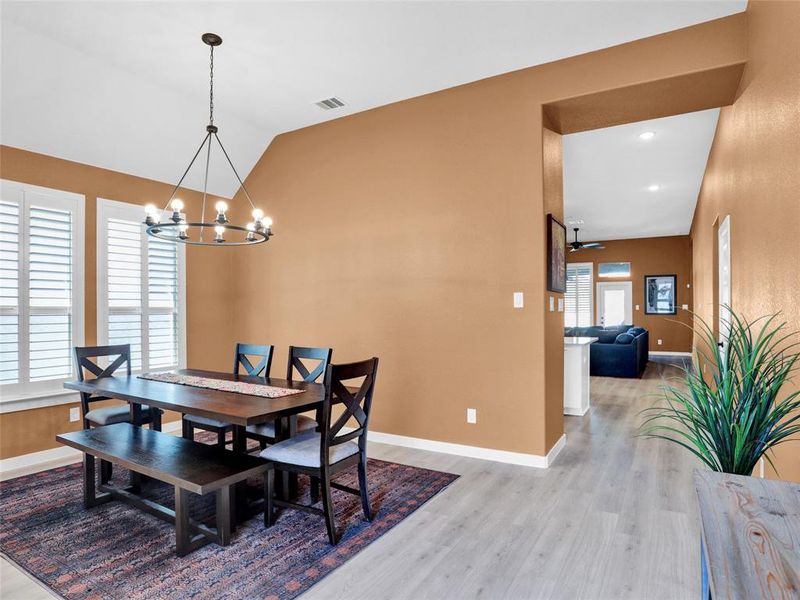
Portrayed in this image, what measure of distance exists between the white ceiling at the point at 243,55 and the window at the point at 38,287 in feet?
1.58

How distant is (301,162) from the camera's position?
4926mm

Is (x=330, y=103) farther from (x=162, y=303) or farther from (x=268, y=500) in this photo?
(x=268, y=500)

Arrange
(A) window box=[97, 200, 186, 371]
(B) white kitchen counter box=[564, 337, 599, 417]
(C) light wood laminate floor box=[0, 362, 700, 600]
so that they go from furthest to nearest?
(B) white kitchen counter box=[564, 337, 599, 417] < (A) window box=[97, 200, 186, 371] < (C) light wood laminate floor box=[0, 362, 700, 600]

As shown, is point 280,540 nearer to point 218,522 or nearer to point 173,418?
point 218,522

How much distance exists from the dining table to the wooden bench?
0.23 m

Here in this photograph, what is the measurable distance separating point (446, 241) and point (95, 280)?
10.3 feet

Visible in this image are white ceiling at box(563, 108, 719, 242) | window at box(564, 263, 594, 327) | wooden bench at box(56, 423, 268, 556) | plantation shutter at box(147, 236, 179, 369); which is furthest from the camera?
window at box(564, 263, 594, 327)

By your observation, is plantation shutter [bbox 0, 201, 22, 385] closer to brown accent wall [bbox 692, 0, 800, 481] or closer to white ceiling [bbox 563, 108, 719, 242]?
brown accent wall [bbox 692, 0, 800, 481]

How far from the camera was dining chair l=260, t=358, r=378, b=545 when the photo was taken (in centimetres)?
245

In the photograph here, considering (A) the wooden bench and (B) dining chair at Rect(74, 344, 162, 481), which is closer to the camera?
(A) the wooden bench

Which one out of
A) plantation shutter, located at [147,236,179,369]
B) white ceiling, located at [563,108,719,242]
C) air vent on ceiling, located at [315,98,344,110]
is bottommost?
plantation shutter, located at [147,236,179,369]

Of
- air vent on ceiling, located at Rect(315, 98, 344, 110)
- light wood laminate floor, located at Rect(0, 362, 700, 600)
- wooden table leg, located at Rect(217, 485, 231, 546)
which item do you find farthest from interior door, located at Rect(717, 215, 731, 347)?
wooden table leg, located at Rect(217, 485, 231, 546)

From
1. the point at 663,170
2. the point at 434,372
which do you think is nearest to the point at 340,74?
the point at 434,372

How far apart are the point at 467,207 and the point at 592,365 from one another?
564 centimetres
